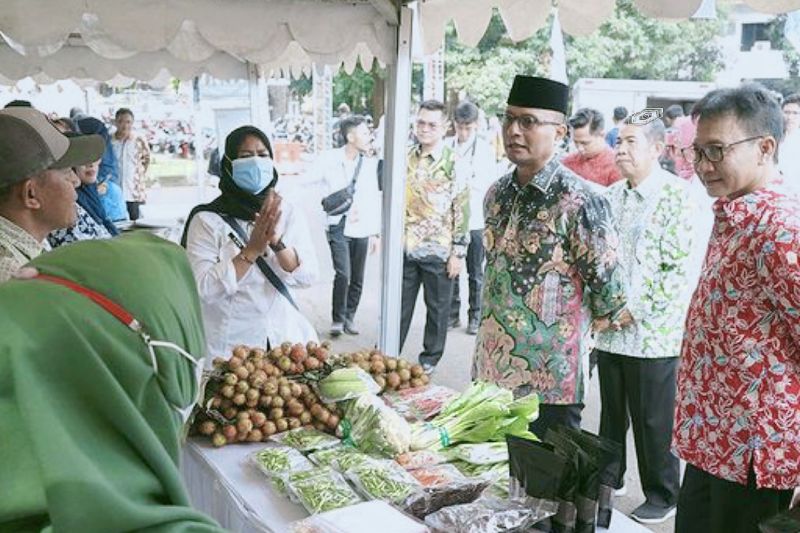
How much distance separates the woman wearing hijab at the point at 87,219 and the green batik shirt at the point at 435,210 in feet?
6.63

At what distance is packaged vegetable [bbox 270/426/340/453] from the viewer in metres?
2.17

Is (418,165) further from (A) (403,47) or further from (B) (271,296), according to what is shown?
(B) (271,296)

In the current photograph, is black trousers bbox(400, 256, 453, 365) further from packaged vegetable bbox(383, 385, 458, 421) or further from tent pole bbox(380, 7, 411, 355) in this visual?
packaged vegetable bbox(383, 385, 458, 421)

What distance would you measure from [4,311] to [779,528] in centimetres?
148

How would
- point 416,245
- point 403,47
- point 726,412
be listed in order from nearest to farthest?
point 726,412 < point 403,47 < point 416,245

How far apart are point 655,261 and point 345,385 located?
1.67 meters

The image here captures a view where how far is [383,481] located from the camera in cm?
188

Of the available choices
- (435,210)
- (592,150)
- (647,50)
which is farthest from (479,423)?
(647,50)

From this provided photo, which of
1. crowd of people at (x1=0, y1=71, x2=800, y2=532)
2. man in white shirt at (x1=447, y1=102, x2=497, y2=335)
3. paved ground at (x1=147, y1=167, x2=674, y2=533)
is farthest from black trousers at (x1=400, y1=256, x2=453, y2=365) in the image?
crowd of people at (x1=0, y1=71, x2=800, y2=532)

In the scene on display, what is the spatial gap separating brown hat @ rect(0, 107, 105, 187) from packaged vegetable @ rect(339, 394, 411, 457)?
1145 mm

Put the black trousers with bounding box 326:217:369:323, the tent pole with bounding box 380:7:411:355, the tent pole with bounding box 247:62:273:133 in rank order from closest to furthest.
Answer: the tent pole with bounding box 380:7:411:355 → the black trousers with bounding box 326:217:369:323 → the tent pole with bounding box 247:62:273:133

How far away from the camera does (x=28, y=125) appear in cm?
217

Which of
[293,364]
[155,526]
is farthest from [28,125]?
[155,526]

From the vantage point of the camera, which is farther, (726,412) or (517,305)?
(517,305)
